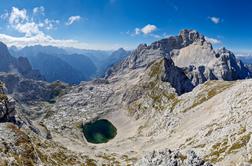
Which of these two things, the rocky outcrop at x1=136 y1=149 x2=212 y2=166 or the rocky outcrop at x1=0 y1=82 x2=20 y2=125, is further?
the rocky outcrop at x1=0 y1=82 x2=20 y2=125

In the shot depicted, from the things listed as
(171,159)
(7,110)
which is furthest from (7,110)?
(171,159)

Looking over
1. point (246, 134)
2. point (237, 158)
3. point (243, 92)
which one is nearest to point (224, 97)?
point (243, 92)

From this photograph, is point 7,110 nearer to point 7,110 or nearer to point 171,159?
point 7,110

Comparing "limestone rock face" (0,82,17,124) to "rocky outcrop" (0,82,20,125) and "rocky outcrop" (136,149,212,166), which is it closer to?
"rocky outcrop" (0,82,20,125)

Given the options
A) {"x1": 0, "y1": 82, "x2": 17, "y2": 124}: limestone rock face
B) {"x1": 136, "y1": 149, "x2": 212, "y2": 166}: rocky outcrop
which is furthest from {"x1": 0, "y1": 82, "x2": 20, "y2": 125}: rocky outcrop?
{"x1": 136, "y1": 149, "x2": 212, "y2": 166}: rocky outcrop

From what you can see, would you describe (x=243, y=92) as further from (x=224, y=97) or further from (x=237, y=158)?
(x=237, y=158)

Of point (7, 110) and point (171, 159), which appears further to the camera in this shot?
point (7, 110)

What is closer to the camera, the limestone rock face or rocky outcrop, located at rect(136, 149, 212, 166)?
rocky outcrop, located at rect(136, 149, 212, 166)

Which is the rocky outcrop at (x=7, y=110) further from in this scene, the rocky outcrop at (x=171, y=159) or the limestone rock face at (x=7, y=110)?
the rocky outcrop at (x=171, y=159)
